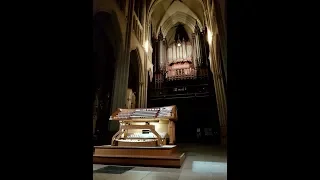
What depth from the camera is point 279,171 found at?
1.12 metres

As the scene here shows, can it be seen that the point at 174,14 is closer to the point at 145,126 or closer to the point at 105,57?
the point at 105,57

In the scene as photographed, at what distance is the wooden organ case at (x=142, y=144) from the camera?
3900 mm

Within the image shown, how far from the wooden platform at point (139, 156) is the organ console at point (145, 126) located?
0.33m

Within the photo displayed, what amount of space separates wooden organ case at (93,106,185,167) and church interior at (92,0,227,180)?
0.02 m

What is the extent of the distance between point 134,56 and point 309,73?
38.0 feet

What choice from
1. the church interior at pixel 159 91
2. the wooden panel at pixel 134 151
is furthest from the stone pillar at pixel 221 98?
the wooden panel at pixel 134 151

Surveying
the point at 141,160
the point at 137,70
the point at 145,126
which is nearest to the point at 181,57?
the point at 137,70

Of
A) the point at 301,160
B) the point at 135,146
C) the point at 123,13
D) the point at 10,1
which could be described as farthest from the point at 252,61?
the point at 123,13

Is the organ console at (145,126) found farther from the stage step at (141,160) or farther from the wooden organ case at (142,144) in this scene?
the stage step at (141,160)

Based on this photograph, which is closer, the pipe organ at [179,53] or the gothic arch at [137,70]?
the gothic arch at [137,70]

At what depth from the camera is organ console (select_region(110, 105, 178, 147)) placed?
4.54 metres

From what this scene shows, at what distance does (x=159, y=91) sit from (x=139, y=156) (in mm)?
10202

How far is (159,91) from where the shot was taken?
46.4 feet

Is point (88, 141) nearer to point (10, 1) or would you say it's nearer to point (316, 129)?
point (10, 1)
